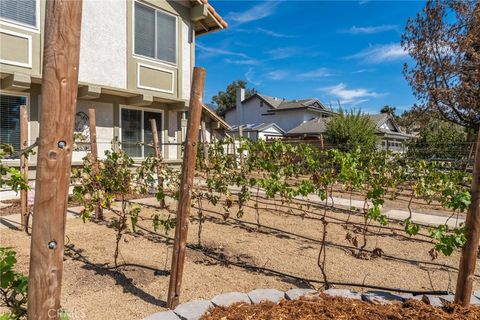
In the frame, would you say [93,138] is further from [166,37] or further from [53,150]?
[166,37]

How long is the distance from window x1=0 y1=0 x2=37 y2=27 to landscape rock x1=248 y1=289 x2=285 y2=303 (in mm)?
8705

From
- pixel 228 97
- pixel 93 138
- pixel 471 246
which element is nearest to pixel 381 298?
pixel 471 246

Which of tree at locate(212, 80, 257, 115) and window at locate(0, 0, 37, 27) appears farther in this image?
tree at locate(212, 80, 257, 115)

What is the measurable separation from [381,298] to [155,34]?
398 inches

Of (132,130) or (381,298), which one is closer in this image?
(381,298)

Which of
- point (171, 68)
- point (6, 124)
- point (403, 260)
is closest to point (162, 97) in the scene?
point (171, 68)

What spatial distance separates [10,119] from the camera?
27.5 ft

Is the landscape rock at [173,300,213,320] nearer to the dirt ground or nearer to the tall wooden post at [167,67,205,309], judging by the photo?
the tall wooden post at [167,67,205,309]

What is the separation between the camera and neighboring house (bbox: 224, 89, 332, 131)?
3130 cm

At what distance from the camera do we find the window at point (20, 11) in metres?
7.83

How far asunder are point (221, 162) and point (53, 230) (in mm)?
4179

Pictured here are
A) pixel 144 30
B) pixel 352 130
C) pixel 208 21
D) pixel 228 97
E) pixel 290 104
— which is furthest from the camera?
pixel 228 97

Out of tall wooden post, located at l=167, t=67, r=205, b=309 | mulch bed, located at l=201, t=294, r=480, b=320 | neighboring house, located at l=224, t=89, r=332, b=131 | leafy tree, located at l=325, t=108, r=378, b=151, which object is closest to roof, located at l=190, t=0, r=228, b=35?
leafy tree, located at l=325, t=108, r=378, b=151

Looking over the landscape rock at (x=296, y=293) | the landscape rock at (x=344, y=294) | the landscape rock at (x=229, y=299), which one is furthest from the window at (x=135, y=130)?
the landscape rock at (x=344, y=294)
